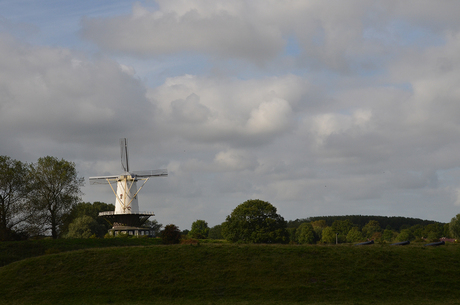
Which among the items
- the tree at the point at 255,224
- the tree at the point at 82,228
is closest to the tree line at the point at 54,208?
the tree at the point at 255,224

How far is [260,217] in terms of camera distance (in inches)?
2697

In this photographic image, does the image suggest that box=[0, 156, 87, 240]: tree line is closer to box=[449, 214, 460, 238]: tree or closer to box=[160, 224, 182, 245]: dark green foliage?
box=[160, 224, 182, 245]: dark green foliage

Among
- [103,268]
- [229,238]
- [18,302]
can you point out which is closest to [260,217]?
[229,238]

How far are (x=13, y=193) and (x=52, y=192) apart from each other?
566cm

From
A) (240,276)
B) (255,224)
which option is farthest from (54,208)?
(240,276)

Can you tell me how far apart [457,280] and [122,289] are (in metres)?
25.9

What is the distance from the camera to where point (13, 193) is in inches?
2483

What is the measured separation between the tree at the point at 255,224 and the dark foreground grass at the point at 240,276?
29313 mm

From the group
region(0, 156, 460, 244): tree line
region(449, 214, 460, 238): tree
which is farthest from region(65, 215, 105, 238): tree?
region(449, 214, 460, 238): tree

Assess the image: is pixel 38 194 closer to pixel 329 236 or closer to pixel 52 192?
pixel 52 192

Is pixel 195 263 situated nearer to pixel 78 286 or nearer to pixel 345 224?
pixel 78 286

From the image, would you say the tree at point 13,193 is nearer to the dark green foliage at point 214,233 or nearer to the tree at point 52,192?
the tree at point 52,192

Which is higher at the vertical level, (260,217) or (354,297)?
(260,217)

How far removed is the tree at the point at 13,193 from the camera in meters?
61.8
